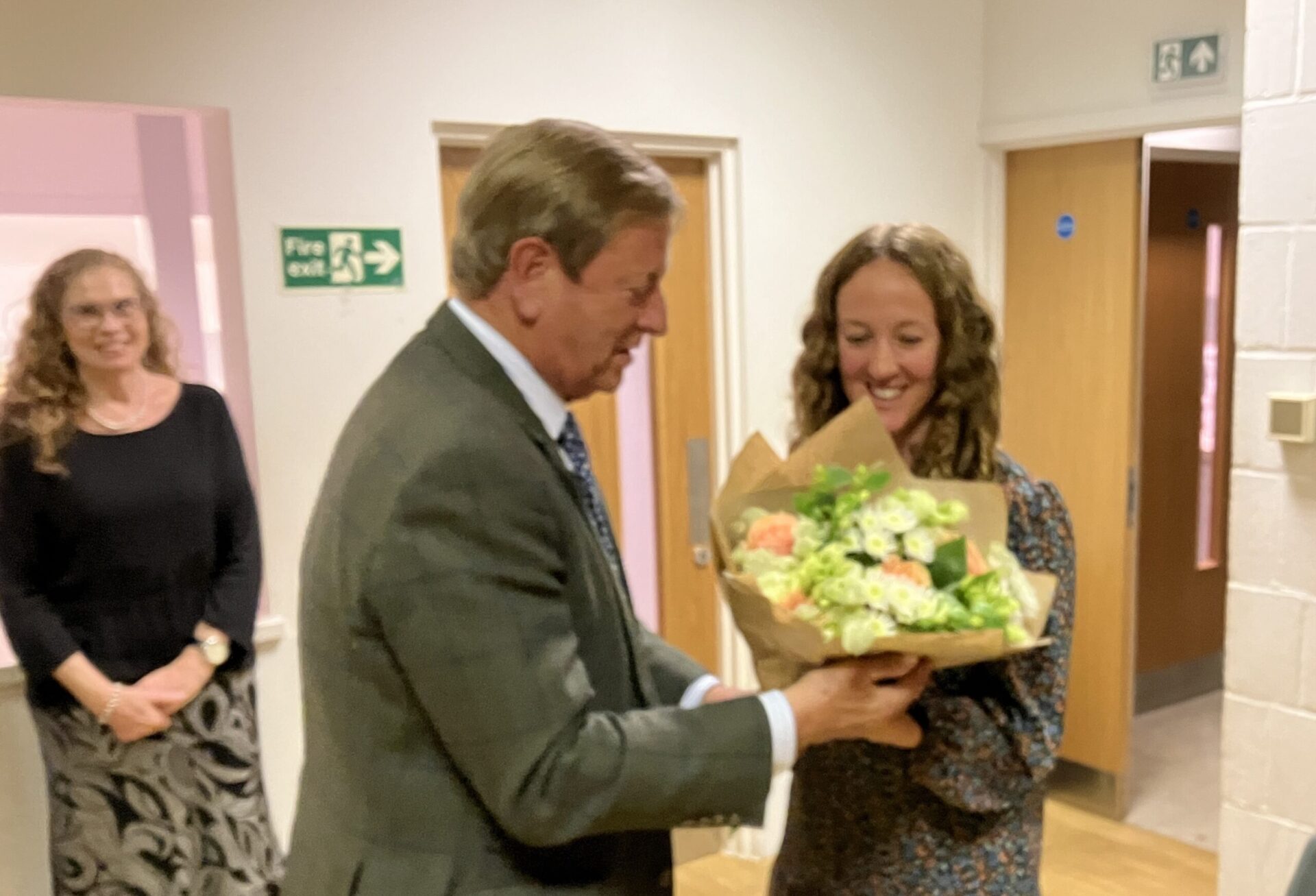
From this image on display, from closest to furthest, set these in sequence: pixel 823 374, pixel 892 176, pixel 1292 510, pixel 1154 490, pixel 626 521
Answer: pixel 823 374, pixel 1292 510, pixel 626 521, pixel 892 176, pixel 1154 490

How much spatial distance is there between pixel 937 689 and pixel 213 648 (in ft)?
5.05

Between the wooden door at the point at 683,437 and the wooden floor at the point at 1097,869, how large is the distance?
59cm

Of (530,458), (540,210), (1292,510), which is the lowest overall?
(1292,510)

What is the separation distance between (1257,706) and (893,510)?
1294mm

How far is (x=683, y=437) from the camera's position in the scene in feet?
10.4

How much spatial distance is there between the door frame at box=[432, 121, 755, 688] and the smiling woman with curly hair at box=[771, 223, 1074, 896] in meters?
1.61

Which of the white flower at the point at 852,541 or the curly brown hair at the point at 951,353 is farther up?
the curly brown hair at the point at 951,353

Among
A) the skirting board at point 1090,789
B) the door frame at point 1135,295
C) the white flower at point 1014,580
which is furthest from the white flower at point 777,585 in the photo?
the skirting board at point 1090,789

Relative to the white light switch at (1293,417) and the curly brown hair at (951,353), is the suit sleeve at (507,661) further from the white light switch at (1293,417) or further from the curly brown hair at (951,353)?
the white light switch at (1293,417)

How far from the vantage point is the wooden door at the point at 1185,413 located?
409 cm

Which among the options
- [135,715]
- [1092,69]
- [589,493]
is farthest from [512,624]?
[1092,69]

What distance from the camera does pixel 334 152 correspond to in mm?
2445

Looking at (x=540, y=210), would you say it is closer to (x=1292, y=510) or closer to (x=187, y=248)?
(x=1292, y=510)

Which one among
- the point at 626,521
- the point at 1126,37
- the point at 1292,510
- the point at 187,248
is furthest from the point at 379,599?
the point at 1126,37
